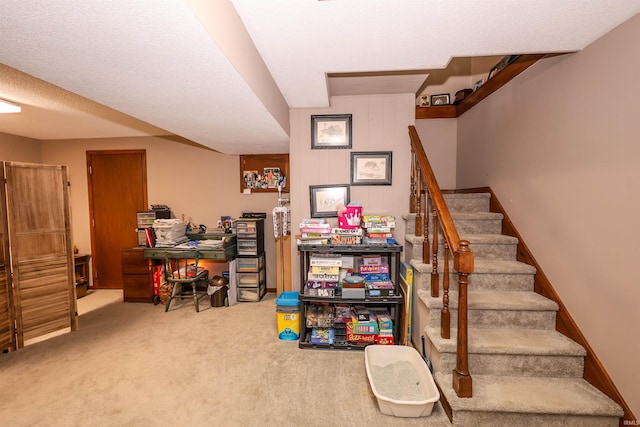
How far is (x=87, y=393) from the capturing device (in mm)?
2000

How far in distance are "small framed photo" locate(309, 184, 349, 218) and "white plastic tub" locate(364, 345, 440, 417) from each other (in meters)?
1.41

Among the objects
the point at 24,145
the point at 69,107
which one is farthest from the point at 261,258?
the point at 24,145

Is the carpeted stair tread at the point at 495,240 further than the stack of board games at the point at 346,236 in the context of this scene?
No

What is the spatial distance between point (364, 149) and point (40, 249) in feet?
11.4

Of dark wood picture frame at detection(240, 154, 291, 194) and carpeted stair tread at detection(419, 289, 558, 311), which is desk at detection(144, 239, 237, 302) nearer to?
dark wood picture frame at detection(240, 154, 291, 194)

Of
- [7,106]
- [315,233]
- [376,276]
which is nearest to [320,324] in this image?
[376,276]

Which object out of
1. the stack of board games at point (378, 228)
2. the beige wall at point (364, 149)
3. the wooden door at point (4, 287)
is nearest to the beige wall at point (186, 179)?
the beige wall at point (364, 149)

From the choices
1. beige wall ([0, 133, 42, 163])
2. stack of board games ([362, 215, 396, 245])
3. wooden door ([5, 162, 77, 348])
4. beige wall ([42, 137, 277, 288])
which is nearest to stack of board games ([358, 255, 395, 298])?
stack of board games ([362, 215, 396, 245])

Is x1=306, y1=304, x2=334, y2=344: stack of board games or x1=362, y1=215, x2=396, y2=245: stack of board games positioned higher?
x1=362, y1=215, x2=396, y2=245: stack of board games

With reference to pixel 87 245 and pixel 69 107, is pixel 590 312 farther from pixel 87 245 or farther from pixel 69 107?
pixel 87 245

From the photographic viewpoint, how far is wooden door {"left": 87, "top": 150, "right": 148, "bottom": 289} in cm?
427

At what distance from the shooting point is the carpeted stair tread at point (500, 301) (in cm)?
197

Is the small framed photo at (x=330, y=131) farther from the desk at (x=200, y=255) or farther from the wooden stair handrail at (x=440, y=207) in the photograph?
the desk at (x=200, y=255)

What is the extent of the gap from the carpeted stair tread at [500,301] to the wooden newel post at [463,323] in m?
0.36
